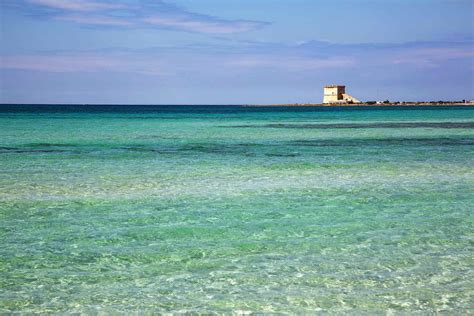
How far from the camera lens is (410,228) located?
29.5 ft

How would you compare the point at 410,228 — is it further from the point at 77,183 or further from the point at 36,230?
the point at 77,183

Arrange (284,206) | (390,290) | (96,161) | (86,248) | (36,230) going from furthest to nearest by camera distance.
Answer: (96,161)
(284,206)
(36,230)
(86,248)
(390,290)

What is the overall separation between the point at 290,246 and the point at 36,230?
12.8ft

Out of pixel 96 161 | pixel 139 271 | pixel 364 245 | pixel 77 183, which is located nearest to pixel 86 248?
pixel 139 271

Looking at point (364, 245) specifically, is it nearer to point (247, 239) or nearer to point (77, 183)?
point (247, 239)

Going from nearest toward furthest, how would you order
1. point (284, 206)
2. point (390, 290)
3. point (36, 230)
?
point (390, 290)
point (36, 230)
point (284, 206)

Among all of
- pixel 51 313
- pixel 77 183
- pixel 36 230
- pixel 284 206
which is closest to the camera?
pixel 51 313

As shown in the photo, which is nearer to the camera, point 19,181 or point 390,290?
point 390,290

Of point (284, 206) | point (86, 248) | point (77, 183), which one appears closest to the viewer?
point (86, 248)

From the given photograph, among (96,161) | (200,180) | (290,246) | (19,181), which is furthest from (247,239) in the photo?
(96,161)

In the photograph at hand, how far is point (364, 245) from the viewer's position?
795 centimetres

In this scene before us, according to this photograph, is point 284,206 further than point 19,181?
No

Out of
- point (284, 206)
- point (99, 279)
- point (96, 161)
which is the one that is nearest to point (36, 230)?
point (99, 279)

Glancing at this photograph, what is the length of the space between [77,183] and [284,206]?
5.57 m
